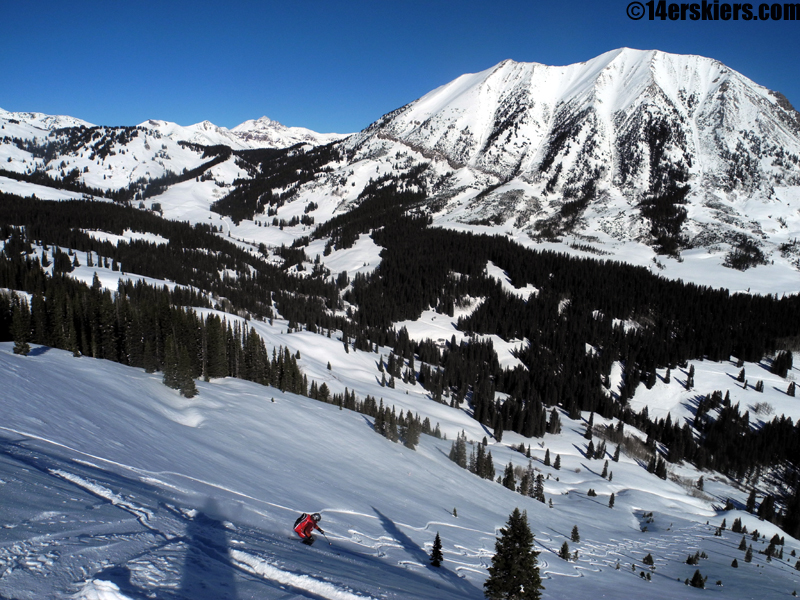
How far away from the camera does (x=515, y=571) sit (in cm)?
1958

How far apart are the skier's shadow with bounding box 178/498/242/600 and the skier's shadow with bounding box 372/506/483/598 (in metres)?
11.2

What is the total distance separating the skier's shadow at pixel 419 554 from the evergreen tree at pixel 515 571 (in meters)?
1.33

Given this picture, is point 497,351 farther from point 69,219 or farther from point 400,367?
point 69,219

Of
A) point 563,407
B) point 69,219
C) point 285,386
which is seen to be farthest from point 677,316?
point 69,219

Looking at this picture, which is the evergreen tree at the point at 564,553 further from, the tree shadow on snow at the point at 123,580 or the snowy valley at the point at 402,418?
the tree shadow on snow at the point at 123,580

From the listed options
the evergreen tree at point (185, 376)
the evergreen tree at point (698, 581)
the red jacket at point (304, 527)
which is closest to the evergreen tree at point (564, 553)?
the evergreen tree at point (698, 581)

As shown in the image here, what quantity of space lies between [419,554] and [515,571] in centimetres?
566

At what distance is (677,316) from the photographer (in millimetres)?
149750

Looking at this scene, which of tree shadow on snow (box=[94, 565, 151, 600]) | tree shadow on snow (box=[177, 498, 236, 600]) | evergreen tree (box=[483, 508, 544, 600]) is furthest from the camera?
evergreen tree (box=[483, 508, 544, 600])

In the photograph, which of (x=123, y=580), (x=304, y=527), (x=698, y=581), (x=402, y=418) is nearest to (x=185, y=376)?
(x=304, y=527)

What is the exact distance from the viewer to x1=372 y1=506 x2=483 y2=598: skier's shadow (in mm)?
21094

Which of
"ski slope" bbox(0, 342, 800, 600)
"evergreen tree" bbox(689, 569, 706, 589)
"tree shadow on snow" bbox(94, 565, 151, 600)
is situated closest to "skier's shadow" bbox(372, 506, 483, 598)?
"ski slope" bbox(0, 342, 800, 600)

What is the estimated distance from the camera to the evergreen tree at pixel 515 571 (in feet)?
63.9

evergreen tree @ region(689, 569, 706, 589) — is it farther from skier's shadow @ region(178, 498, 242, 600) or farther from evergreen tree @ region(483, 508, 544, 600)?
skier's shadow @ region(178, 498, 242, 600)
